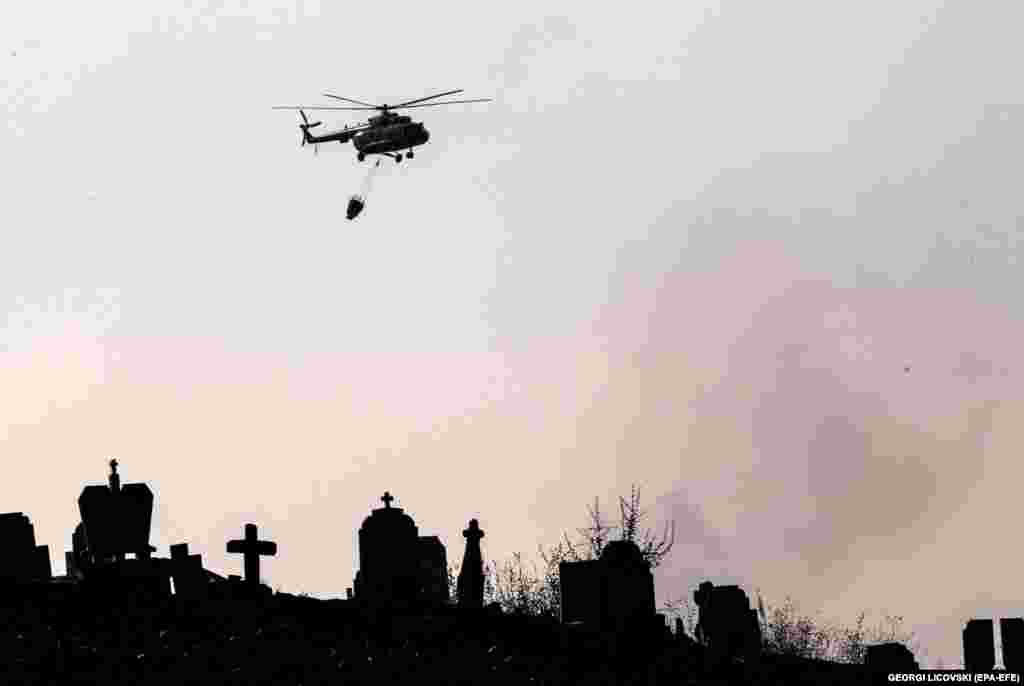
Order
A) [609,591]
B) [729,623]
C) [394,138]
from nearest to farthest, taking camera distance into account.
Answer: [609,591]
[729,623]
[394,138]

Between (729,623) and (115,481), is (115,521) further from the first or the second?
(729,623)

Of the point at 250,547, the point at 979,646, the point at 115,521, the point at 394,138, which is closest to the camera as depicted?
the point at 115,521

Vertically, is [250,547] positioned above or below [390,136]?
below

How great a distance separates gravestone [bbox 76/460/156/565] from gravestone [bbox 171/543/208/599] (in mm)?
495

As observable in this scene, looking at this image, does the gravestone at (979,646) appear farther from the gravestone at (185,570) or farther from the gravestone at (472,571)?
the gravestone at (185,570)

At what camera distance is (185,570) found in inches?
1298

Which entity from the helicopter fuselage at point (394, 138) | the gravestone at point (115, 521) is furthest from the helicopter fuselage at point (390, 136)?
the gravestone at point (115, 521)

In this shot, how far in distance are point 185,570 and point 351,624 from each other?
2235mm

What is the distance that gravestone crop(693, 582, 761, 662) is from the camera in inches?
1447

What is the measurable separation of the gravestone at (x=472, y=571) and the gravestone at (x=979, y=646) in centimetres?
→ 728

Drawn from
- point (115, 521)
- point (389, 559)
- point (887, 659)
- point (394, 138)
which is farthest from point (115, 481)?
point (394, 138)

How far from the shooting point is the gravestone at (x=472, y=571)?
36.0 m

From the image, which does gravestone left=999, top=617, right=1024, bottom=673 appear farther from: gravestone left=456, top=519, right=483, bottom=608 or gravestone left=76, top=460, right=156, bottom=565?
gravestone left=76, top=460, right=156, bottom=565

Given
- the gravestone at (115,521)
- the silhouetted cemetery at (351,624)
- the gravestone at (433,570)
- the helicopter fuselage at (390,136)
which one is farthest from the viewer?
the helicopter fuselage at (390,136)
